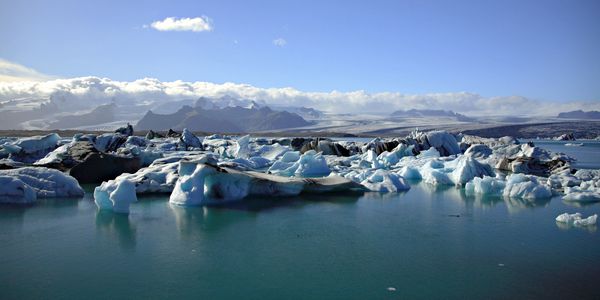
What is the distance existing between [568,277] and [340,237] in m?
2.64

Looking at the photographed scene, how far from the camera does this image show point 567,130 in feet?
242

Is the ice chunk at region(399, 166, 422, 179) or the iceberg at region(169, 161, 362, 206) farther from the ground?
the iceberg at region(169, 161, 362, 206)

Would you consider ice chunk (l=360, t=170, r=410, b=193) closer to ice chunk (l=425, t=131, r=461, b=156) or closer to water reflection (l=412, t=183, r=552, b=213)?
water reflection (l=412, t=183, r=552, b=213)

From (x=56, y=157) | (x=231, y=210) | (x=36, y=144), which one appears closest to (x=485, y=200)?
(x=231, y=210)

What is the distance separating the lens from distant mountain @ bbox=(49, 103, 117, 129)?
392 feet

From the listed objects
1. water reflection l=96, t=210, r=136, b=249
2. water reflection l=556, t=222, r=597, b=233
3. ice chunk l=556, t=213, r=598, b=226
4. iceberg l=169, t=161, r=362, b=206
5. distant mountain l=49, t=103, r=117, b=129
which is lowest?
water reflection l=556, t=222, r=597, b=233

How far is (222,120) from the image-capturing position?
13200cm

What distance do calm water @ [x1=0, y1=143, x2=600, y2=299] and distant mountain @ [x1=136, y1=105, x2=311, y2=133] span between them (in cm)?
11259

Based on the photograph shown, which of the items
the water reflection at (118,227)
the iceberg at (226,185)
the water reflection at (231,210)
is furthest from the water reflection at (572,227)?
the water reflection at (118,227)

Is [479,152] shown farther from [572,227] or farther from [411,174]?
[572,227]

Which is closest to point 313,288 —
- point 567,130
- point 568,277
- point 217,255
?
point 217,255

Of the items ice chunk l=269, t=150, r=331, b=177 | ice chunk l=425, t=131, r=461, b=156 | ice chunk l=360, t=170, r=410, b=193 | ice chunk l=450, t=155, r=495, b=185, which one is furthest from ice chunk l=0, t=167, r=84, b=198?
ice chunk l=425, t=131, r=461, b=156

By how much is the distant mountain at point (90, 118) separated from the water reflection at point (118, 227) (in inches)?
4885

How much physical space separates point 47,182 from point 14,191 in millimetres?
909
